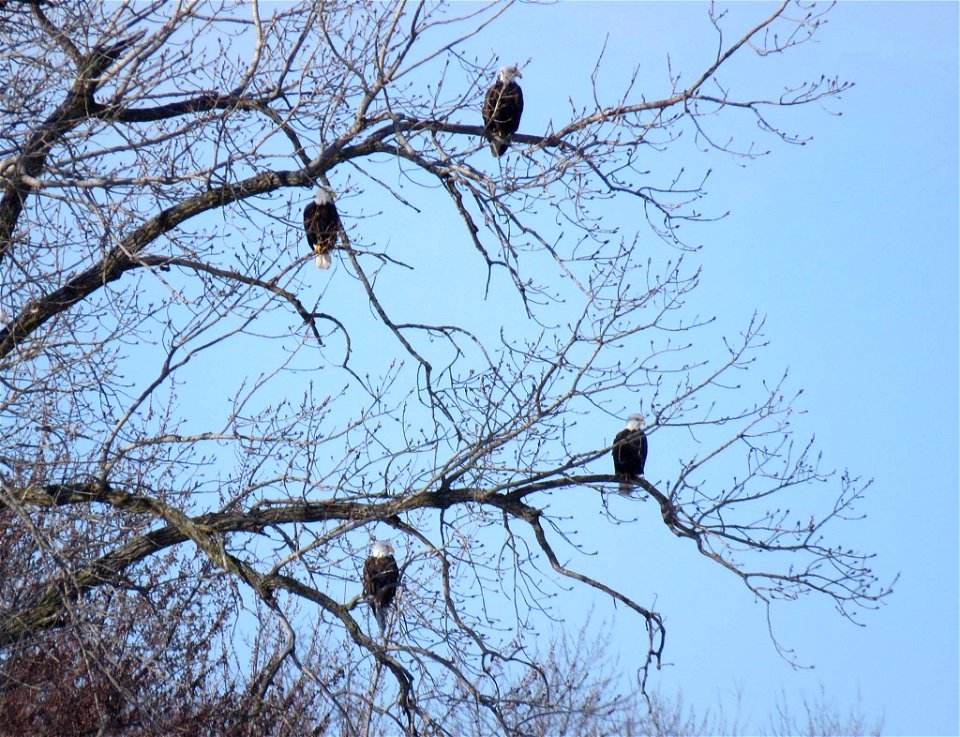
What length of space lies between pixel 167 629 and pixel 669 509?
9.57 ft

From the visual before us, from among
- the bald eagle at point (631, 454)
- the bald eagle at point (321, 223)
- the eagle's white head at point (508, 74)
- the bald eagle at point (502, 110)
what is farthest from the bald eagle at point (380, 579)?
the eagle's white head at point (508, 74)

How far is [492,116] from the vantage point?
6918mm

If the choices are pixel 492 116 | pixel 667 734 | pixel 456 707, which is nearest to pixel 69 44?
pixel 492 116

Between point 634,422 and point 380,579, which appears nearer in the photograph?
point 380,579

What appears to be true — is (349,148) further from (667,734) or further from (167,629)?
(667,734)

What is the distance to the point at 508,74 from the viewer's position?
7.40 meters

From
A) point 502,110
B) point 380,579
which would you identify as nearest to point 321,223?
point 502,110

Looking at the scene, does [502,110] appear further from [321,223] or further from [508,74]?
[321,223]

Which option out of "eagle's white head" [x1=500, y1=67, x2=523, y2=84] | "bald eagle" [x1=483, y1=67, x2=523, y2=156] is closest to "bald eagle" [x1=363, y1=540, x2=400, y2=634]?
"bald eagle" [x1=483, y1=67, x2=523, y2=156]

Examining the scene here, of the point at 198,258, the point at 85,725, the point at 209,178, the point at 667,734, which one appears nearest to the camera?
the point at 209,178

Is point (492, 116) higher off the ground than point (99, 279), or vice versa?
point (492, 116)

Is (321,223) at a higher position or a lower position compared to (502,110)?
lower

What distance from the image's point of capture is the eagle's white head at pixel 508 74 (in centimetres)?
733

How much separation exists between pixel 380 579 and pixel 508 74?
9.87 feet
